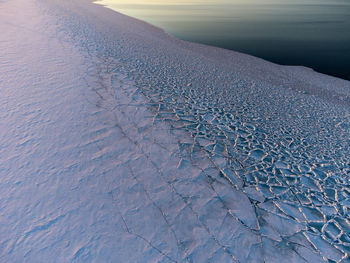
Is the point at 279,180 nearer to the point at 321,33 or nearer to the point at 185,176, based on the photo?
the point at 185,176

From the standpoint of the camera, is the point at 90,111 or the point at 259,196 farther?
the point at 90,111

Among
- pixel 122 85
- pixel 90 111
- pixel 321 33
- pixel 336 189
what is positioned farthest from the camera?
pixel 321 33

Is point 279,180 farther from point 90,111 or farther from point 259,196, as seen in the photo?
point 90,111

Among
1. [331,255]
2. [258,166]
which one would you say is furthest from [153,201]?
[331,255]

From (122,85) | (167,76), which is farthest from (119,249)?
(167,76)

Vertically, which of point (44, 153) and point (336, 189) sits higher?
point (336, 189)

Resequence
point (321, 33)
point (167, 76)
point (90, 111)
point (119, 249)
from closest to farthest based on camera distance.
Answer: point (119, 249) < point (90, 111) < point (167, 76) < point (321, 33)
